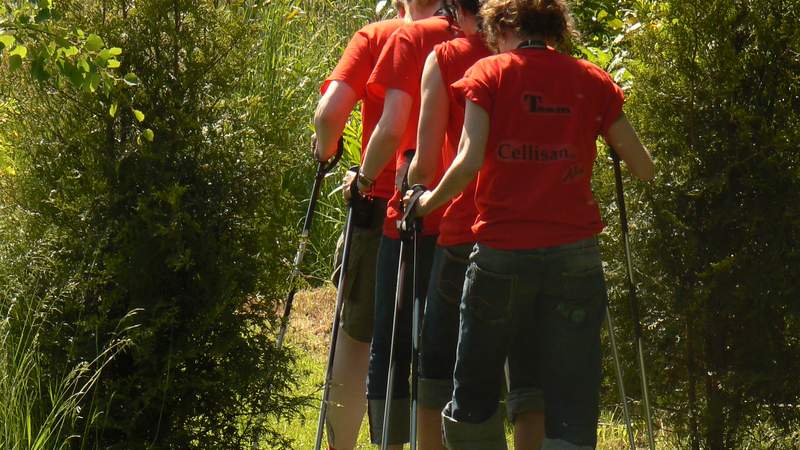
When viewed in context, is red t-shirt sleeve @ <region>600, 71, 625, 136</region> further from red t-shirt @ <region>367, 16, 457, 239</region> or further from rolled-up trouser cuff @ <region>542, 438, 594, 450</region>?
rolled-up trouser cuff @ <region>542, 438, 594, 450</region>

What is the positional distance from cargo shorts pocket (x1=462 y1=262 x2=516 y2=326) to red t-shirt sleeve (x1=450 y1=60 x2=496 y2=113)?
0.52 m

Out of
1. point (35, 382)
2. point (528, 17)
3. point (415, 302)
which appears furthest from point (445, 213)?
point (35, 382)

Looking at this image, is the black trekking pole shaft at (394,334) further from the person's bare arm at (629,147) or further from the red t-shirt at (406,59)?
the person's bare arm at (629,147)

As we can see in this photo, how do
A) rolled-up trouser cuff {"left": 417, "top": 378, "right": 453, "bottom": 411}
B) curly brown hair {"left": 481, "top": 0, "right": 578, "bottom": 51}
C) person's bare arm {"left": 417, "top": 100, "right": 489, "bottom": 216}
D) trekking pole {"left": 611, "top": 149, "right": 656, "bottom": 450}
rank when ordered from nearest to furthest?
person's bare arm {"left": 417, "top": 100, "right": 489, "bottom": 216} → curly brown hair {"left": 481, "top": 0, "right": 578, "bottom": 51} → rolled-up trouser cuff {"left": 417, "top": 378, "right": 453, "bottom": 411} → trekking pole {"left": 611, "top": 149, "right": 656, "bottom": 450}

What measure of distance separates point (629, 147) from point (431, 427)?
1.25m

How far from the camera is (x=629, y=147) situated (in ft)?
14.7

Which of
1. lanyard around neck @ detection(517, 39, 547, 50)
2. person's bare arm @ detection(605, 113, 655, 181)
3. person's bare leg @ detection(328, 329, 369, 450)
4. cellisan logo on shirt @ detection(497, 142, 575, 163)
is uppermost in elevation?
lanyard around neck @ detection(517, 39, 547, 50)

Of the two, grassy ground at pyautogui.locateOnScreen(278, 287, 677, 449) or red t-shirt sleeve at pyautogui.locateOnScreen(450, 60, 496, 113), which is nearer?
red t-shirt sleeve at pyautogui.locateOnScreen(450, 60, 496, 113)

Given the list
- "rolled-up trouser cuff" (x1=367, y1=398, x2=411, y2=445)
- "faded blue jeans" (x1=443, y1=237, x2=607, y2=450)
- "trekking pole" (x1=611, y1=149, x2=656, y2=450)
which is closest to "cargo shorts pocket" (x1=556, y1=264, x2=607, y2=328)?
"faded blue jeans" (x1=443, y1=237, x2=607, y2=450)

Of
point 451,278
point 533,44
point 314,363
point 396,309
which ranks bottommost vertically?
point 314,363

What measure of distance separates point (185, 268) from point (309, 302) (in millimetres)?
4694

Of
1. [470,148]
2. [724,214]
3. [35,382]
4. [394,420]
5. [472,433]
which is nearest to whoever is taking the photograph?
[470,148]

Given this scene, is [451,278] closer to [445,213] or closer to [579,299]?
[445,213]

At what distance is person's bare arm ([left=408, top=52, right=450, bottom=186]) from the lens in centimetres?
446
